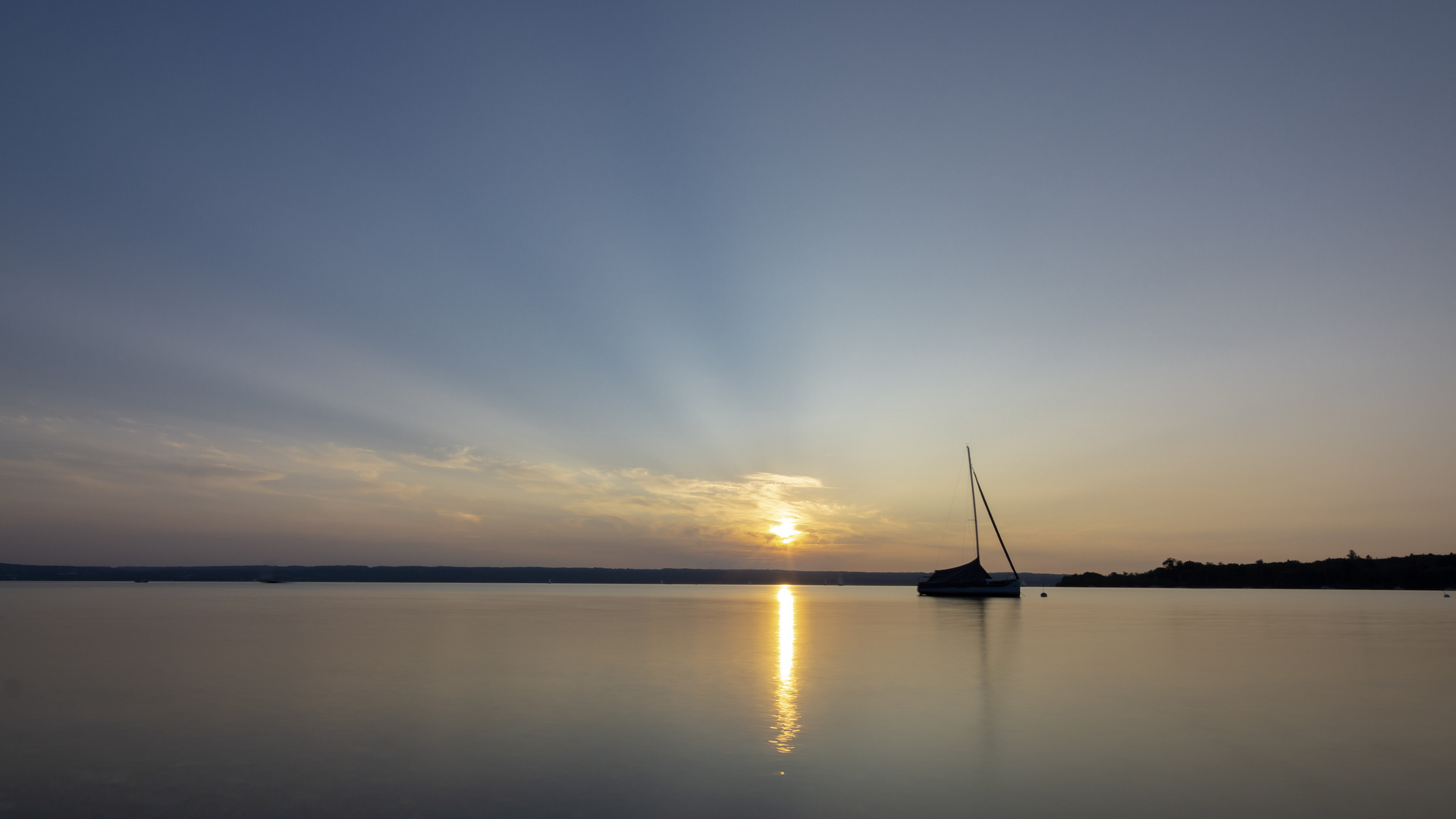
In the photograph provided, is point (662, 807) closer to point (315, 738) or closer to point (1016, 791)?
point (1016, 791)

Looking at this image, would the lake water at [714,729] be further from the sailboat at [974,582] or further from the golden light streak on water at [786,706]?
the sailboat at [974,582]

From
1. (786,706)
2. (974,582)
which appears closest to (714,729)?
(786,706)

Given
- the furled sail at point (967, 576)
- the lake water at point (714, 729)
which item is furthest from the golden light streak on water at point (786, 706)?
Answer: the furled sail at point (967, 576)

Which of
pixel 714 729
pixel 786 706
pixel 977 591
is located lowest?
pixel 977 591

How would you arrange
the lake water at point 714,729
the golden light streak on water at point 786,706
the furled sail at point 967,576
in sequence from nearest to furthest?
the lake water at point 714,729, the golden light streak on water at point 786,706, the furled sail at point 967,576

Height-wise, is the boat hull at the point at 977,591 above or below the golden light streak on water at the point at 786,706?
below

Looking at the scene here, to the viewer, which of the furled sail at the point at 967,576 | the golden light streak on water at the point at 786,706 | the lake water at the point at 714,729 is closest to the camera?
the lake water at the point at 714,729

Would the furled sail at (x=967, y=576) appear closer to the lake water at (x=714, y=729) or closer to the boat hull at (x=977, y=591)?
the boat hull at (x=977, y=591)

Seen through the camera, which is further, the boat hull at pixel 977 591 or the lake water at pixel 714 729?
the boat hull at pixel 977 591

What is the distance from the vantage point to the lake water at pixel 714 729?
505 inches

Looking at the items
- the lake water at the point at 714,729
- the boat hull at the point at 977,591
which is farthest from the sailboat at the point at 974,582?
the lake water at the point at 714,729

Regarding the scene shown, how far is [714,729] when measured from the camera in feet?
61.4

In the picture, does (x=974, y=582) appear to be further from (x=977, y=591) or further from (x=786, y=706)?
(x=786, y=706)

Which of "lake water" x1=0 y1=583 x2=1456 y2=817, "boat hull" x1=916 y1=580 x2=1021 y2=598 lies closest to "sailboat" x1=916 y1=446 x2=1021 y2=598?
"boat hull" x1=916 y1=580 x2=1021 y2=598
